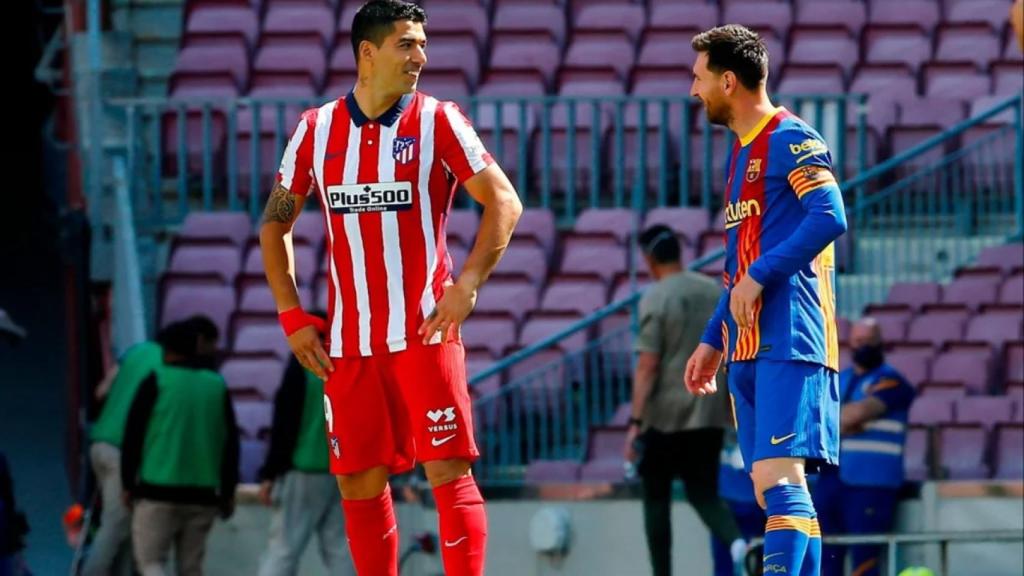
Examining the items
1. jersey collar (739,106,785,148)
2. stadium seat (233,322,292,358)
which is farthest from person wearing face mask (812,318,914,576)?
jersey collar (739,106,785,148)

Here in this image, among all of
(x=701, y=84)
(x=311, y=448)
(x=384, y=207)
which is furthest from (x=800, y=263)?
(x=311, y=448)

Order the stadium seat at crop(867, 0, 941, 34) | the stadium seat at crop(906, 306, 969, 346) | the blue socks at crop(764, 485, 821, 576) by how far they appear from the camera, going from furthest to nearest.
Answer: the stadium seat at crop(867, 0, 941, 34), the stadium seat at crop(906, 306, 969, 346), the blue socks at crop(764, 485, 821, 576)

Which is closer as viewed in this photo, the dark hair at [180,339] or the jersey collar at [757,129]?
the jersey collar at [757,129]

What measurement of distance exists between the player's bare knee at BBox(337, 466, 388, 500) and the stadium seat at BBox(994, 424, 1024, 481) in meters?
5.94

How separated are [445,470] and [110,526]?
612 centimetres

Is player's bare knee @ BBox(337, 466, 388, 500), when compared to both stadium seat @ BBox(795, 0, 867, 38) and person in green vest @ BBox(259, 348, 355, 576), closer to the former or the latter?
person in green vest @ BBox(259, 348, 355, 576)

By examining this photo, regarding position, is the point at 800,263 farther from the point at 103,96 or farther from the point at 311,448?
the point at 103,96

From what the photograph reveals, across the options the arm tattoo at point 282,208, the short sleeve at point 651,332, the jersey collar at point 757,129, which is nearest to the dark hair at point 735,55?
the jersey collar at point 757,129

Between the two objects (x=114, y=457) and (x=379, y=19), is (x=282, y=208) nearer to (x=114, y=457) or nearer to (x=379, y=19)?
(x=379, y=19)

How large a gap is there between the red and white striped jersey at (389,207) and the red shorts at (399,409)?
0.17ft

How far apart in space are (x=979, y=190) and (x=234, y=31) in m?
5.29

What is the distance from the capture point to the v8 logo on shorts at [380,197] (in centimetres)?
743

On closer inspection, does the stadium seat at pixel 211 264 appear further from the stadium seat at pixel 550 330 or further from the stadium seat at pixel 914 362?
the stadium seat at pixel 914 362

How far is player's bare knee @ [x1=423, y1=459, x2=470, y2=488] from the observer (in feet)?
24.3
